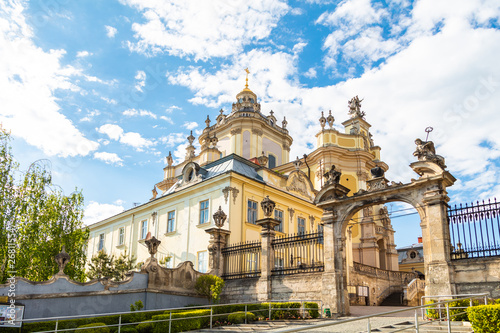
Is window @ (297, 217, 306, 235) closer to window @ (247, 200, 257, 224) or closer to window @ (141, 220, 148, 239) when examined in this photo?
window @ (247, 200, 257, 224)

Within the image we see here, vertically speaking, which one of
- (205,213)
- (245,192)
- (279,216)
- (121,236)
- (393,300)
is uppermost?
(245,192)

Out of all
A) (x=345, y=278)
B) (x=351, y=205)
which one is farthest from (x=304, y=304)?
(x=351, y=205)

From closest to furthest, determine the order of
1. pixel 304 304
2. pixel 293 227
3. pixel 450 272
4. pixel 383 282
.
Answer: pixel 450 272, pixel 304 304, pixel 383 282, pixel 293 227

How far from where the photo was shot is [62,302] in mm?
16094

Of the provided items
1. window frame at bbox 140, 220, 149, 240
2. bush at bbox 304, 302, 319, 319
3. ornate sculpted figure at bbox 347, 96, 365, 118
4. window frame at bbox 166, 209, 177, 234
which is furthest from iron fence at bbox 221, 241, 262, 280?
ornate sculpted figure at bbox 347, 96, 365, 118

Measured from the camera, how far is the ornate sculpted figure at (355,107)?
44.7 metres

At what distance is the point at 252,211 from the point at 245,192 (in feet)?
4.66

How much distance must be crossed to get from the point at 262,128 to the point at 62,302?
3211 centimetres

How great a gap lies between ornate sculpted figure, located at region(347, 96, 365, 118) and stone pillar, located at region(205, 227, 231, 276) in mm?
26843

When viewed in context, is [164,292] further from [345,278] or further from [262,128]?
[262,128]

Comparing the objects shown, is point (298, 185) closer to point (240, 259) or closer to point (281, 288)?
point (240, 259)

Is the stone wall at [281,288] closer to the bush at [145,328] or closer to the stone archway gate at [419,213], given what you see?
the stone archway gate at [419,213]

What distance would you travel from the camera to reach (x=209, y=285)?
20.3m

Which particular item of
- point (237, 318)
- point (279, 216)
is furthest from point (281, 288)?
point (279, 216)
